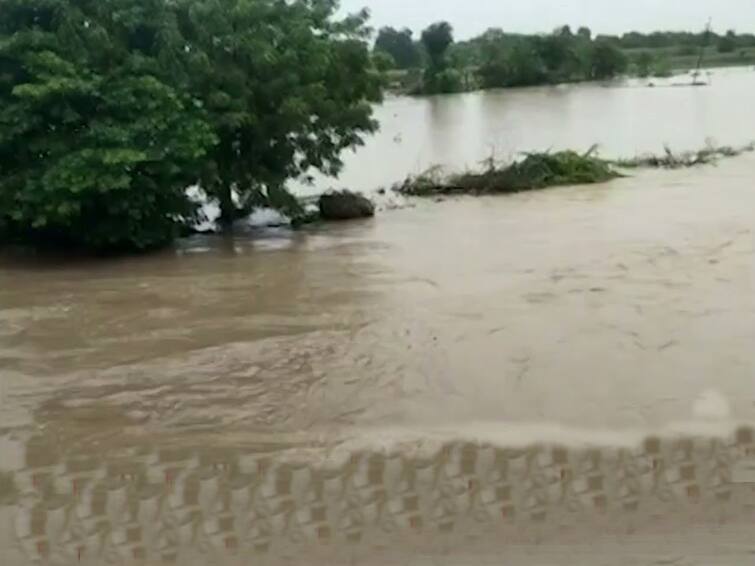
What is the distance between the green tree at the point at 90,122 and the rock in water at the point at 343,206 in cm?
354

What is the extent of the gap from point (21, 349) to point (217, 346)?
176 centimetres


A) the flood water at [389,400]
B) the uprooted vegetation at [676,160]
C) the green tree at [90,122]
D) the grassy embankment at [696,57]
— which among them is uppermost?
the grassy embankment at [696,57]

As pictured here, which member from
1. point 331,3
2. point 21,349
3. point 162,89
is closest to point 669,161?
point 331,3

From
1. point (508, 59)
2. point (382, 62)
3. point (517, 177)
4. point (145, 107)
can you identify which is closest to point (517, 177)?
point (517, 177)

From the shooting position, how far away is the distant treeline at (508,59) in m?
68.9

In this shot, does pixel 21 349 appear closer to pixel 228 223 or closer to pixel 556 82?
pixel 228 223

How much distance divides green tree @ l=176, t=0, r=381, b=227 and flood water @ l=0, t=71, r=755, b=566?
122 centimetres

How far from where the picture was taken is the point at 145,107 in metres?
12.3

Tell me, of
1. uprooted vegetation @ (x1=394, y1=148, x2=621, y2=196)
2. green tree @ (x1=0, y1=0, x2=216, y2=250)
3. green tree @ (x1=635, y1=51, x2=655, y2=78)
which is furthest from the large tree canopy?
green tree @ (x1=635, y1=51, x2=655, y2=78)

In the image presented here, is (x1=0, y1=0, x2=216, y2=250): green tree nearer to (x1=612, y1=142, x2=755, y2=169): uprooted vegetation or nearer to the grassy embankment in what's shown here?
(x1=612, y1=142, x2=755, y2=169): uprooted vegetation

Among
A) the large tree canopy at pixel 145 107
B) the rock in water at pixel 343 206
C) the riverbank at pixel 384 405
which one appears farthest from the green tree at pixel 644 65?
the riverbank at pixel 384 405

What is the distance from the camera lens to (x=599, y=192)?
60.1 feet

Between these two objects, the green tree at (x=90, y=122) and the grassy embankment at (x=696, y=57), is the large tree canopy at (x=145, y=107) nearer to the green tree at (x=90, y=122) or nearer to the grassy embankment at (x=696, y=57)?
the green tree at (x=90, y=122)

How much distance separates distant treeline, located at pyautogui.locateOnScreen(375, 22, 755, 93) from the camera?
68.9m
